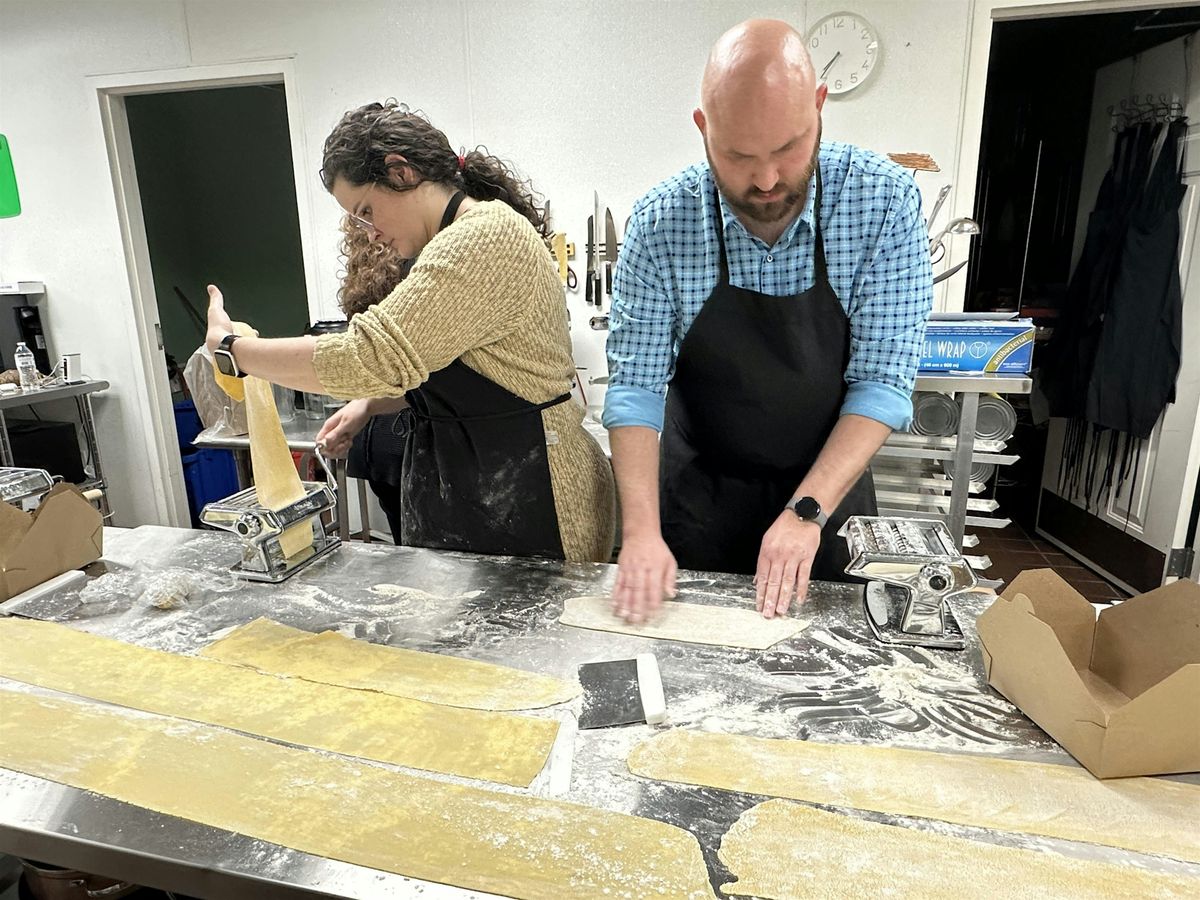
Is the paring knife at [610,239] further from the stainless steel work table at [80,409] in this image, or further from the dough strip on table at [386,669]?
the stainless steel work table at [80,409]

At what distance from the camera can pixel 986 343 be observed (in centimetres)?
206

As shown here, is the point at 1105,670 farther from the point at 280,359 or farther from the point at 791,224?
the point at 280,359

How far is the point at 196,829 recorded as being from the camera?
0.76 meters

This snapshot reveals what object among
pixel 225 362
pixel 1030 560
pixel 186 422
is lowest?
pixel 1030 560

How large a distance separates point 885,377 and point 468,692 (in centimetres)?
89

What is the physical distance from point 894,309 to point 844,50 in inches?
69.5

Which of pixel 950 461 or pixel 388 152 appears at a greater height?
pixel 388 152

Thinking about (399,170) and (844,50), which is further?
(844,50)

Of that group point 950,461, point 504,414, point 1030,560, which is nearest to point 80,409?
point 504,414

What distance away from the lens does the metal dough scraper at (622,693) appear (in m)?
0.91

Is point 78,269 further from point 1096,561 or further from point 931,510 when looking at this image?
point 1096,561

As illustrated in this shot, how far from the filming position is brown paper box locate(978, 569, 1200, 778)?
781 mm

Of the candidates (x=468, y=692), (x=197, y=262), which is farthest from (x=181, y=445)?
(x=468, y=692)

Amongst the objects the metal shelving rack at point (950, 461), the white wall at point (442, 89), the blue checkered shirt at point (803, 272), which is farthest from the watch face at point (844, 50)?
the blue checkered shirt at point (803, 272)
